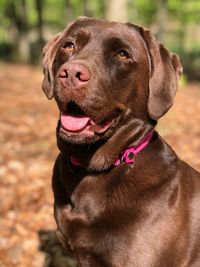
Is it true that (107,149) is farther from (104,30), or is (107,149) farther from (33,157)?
(33,157)

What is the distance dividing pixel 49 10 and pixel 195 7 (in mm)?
19074

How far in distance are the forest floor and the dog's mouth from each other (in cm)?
189

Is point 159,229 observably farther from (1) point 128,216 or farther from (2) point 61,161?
(2) point 61,161

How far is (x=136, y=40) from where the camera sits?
142 inches

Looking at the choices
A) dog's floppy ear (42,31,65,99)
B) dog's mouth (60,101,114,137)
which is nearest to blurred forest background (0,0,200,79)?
dog's floppy ear (42,31,65,99)

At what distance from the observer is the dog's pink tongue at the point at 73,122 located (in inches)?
133

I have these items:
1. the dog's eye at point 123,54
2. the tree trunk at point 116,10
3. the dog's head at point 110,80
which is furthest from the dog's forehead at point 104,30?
the tree trunk at point 116,10

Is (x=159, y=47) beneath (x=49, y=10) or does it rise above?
above

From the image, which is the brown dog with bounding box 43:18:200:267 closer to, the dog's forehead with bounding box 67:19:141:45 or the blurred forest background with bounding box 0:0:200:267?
the dog's forehead with bounding box 67:19:141:45

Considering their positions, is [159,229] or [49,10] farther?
[49,10]

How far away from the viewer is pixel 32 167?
264 inches

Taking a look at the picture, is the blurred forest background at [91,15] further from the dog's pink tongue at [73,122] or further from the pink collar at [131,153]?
the dog's pink tongue at [73,122]

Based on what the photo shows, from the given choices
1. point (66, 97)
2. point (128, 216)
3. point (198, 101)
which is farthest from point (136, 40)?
point (198, 101)

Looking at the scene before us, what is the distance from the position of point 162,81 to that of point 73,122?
66 cm
